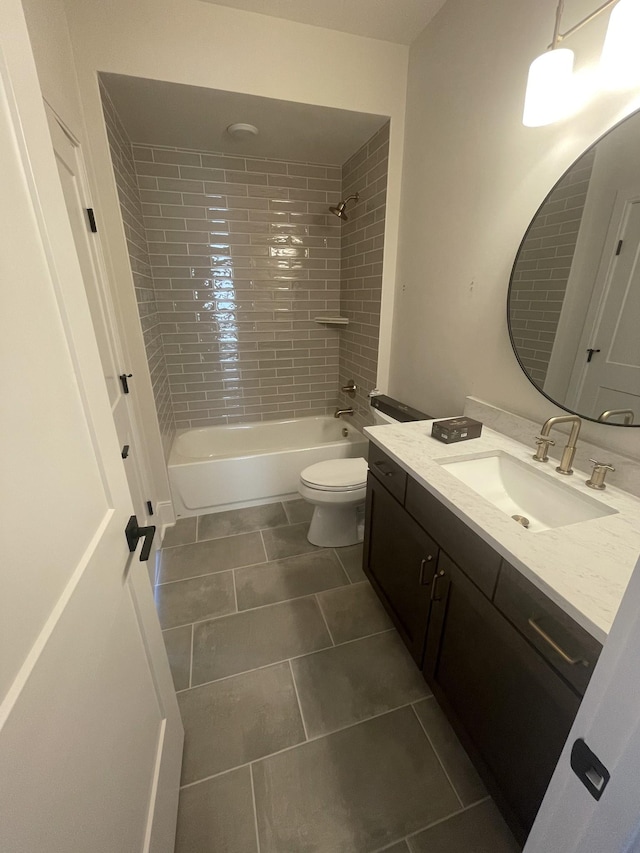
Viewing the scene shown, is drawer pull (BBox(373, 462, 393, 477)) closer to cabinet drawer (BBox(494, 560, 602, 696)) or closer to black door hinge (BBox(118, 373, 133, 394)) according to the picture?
cabinet drawer (BBox(494, 560, 602, 696))

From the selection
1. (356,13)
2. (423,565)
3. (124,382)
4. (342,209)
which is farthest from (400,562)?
(356,13)

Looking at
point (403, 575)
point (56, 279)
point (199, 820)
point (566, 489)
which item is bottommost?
point (199, 820)

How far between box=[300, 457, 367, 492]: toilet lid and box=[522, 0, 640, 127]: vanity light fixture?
1625 mm

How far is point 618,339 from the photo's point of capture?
104 cm

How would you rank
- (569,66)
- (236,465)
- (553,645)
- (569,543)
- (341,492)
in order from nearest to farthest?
(553,645) < (569,543) < (569,66) < (341,492) < (236,465)

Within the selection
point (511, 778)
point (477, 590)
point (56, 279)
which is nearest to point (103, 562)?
point (56, 279)

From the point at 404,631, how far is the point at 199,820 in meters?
0.87

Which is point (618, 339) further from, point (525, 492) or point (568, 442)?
point (525, 492)

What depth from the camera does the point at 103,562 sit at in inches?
26.2

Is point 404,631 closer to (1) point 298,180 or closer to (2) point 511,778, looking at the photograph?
(2) point 511,778

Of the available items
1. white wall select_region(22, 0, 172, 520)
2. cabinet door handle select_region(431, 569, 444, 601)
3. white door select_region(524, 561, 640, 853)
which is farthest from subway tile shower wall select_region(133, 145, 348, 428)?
white door select_region(524, 561, 640, 853)

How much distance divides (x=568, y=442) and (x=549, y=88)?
42.7 inches

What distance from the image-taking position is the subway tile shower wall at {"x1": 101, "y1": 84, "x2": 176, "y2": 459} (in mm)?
1761

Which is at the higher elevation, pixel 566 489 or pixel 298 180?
pixel 298 180
